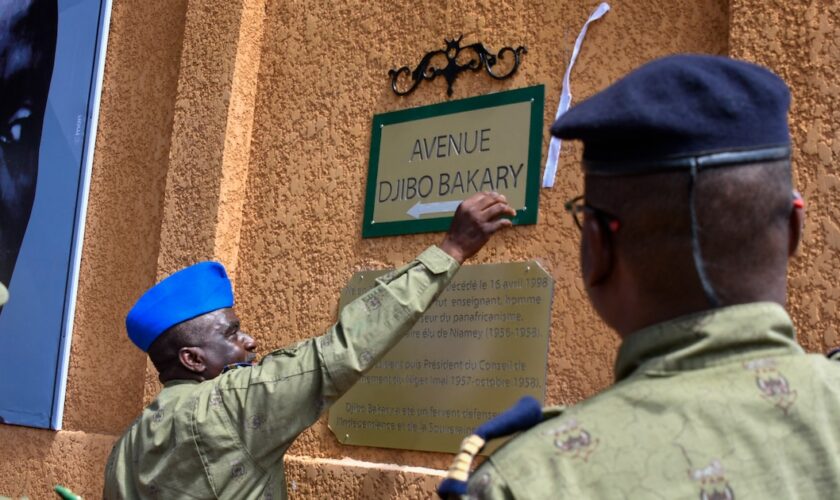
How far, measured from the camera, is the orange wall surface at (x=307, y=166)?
2447mm

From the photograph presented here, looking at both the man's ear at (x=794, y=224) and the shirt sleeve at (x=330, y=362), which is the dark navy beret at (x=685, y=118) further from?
the shirt sleeve at (x=330, y=362)

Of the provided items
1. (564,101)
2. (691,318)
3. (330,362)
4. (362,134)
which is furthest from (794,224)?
(362,134)

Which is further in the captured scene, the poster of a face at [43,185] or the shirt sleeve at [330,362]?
the poster of a face at [43,185]

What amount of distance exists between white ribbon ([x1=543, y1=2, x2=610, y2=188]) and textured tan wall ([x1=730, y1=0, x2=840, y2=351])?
0.50 meters

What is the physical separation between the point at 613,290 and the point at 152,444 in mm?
1707

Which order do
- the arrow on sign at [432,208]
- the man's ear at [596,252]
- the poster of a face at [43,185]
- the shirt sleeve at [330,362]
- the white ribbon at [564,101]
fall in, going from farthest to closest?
the poster of a face at [43,185] < the arrow on sign at [432,208] < the white ribbon at [564,101] < the shirt sleeve at [330,362] < the man's ear at [596,252]

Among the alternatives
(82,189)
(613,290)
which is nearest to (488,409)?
(613,290)

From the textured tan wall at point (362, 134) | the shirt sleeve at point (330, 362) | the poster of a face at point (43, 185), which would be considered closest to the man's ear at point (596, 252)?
the shirt sleeve at point (330, 362)

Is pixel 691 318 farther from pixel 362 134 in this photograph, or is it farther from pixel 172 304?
pixel 362 134

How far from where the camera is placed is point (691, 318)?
1.12 metres

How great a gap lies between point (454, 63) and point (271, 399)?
4.38 ft

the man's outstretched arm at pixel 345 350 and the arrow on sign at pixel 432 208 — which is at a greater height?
the arrow on sign at pixel 432 208

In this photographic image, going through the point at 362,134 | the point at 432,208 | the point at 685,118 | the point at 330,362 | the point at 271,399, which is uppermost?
the point at 362,134

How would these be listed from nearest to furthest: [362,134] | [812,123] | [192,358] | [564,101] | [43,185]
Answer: [812,123] → [192,358] → [564,101] → [362,134] → [43,185]
